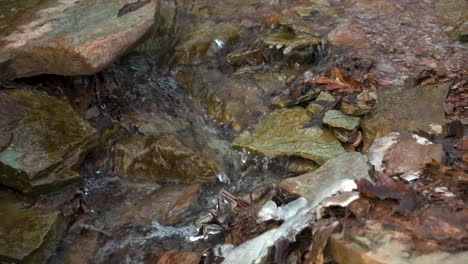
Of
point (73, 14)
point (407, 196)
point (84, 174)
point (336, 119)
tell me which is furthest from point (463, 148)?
point (73, 14)

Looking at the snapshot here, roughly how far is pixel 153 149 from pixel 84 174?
0.58 meters

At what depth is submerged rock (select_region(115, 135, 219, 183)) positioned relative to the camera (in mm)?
3617

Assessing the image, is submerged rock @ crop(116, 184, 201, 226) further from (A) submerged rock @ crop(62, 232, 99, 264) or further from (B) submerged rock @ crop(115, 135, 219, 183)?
(A) submerged rock @ crop(62, 232, 99, 264)

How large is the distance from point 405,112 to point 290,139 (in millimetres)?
881

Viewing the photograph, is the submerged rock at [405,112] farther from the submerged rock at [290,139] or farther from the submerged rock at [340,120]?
the submerged rock at [290,139]

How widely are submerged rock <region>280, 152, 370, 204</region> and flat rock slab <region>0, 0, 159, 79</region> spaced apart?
1.79m

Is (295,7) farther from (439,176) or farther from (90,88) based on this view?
(439,176)

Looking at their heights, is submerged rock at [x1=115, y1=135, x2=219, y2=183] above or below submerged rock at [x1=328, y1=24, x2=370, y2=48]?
below

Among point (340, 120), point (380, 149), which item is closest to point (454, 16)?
point (340, 120)

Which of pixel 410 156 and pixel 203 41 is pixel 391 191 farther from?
pixel 203 41

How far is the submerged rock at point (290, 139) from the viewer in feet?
11.0

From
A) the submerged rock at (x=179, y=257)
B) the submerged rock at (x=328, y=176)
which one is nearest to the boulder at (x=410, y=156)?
the submerged rock at (x=328, y=176)

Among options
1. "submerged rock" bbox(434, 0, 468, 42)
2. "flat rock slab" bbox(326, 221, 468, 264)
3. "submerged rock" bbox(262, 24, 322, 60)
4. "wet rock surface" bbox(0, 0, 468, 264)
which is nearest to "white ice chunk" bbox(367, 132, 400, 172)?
"wet rock surface" bbox(0, 0, 468, 264)

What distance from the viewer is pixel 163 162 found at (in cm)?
366
